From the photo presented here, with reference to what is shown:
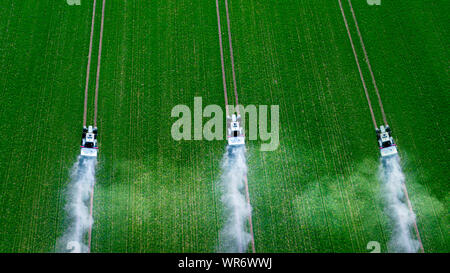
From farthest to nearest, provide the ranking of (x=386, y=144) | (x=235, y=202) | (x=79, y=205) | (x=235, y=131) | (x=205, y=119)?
(x=205, y=119) → (x=235, y=131) → (x=386, y=144) → (x=235, y=202) → (x=79, y=205)

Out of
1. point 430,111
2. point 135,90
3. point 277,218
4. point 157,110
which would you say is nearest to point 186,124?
point 157,110

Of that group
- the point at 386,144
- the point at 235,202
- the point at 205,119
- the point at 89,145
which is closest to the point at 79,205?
the point at 89,145

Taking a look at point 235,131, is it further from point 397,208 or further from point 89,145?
point 397,208

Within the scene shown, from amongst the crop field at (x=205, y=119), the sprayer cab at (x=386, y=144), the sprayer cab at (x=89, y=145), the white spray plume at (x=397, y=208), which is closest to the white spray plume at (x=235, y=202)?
the crop field at (x=205, y=119)

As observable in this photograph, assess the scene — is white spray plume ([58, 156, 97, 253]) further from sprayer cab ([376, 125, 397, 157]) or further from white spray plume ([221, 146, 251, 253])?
sprayer cab ([376, 125, 397, 157])

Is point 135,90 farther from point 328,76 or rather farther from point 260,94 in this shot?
point 328,76

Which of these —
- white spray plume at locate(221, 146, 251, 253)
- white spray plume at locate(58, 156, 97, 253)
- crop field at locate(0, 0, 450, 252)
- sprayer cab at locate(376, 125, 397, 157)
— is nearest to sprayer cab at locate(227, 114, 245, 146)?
white spray plume at locate(221, 146, 251, 253)
